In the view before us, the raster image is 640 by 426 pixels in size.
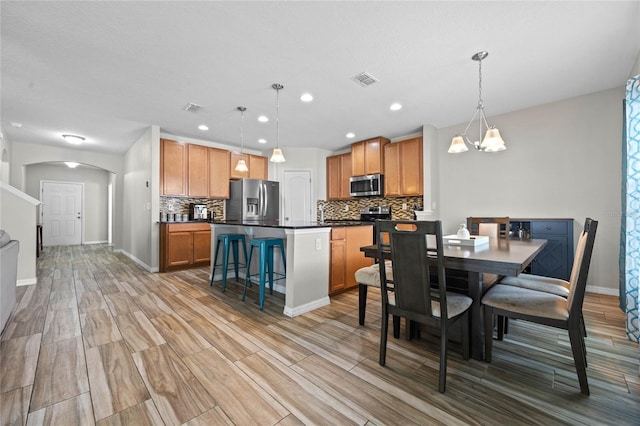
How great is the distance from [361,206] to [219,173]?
319 cm

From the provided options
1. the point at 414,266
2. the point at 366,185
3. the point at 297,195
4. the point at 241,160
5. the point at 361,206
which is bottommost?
the point at 414,266

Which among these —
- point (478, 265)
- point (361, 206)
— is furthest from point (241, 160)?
point (478, 265)

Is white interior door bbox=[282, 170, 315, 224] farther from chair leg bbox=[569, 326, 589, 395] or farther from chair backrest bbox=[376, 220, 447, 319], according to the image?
chair leg bbox=[569, 326, 589, 395]

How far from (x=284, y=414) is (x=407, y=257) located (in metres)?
1.06

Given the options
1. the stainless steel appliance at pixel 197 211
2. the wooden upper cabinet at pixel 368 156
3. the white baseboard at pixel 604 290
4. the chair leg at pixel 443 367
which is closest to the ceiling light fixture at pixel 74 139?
the stainless steel appliance at pixel 197 211

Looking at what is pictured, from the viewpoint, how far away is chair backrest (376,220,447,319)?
1501mm

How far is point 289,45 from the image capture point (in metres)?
2.32

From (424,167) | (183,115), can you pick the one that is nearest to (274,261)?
(183,115)

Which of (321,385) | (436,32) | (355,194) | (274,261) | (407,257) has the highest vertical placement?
(436,32)

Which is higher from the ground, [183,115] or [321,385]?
[183,115]

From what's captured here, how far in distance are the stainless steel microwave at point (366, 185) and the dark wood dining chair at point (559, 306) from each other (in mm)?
3518

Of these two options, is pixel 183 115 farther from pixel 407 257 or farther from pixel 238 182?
pixel 407 257

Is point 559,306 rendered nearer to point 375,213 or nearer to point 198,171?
point 375,213

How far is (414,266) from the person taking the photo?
1566 mm
